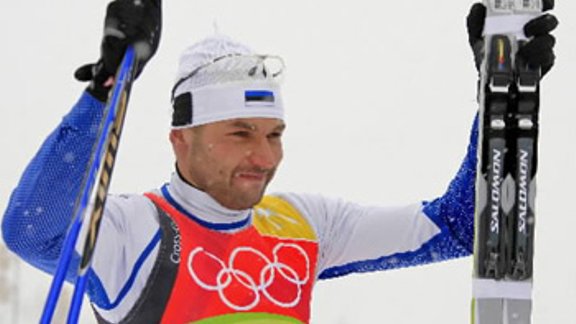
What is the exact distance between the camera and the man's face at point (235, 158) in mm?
3600

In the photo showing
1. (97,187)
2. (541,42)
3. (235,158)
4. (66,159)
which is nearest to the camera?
(97,187)

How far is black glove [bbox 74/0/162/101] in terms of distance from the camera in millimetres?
2961

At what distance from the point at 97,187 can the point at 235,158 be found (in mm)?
800

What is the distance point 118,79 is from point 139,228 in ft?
2.42

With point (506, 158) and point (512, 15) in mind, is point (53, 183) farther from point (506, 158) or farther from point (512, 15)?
point (512, 15)

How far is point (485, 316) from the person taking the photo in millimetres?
3377

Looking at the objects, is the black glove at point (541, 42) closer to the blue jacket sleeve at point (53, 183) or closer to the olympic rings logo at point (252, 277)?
the olympic rings logo at point (252, 277)

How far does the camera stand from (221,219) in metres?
3.68

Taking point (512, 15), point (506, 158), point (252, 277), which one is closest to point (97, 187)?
point (252, 277)

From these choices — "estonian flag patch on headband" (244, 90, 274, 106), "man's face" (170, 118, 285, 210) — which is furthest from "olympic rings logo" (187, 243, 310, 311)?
"estonian flag patch on headband" (244, 90, 274, 106)

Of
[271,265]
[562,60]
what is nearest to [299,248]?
[271,265]

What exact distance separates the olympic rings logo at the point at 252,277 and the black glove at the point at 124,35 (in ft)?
2.61

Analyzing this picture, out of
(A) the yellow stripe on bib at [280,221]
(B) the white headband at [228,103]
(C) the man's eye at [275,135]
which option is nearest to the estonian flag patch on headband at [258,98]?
(B) the white headband at [228,103]

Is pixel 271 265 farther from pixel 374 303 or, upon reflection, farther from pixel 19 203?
pixel 374 303
